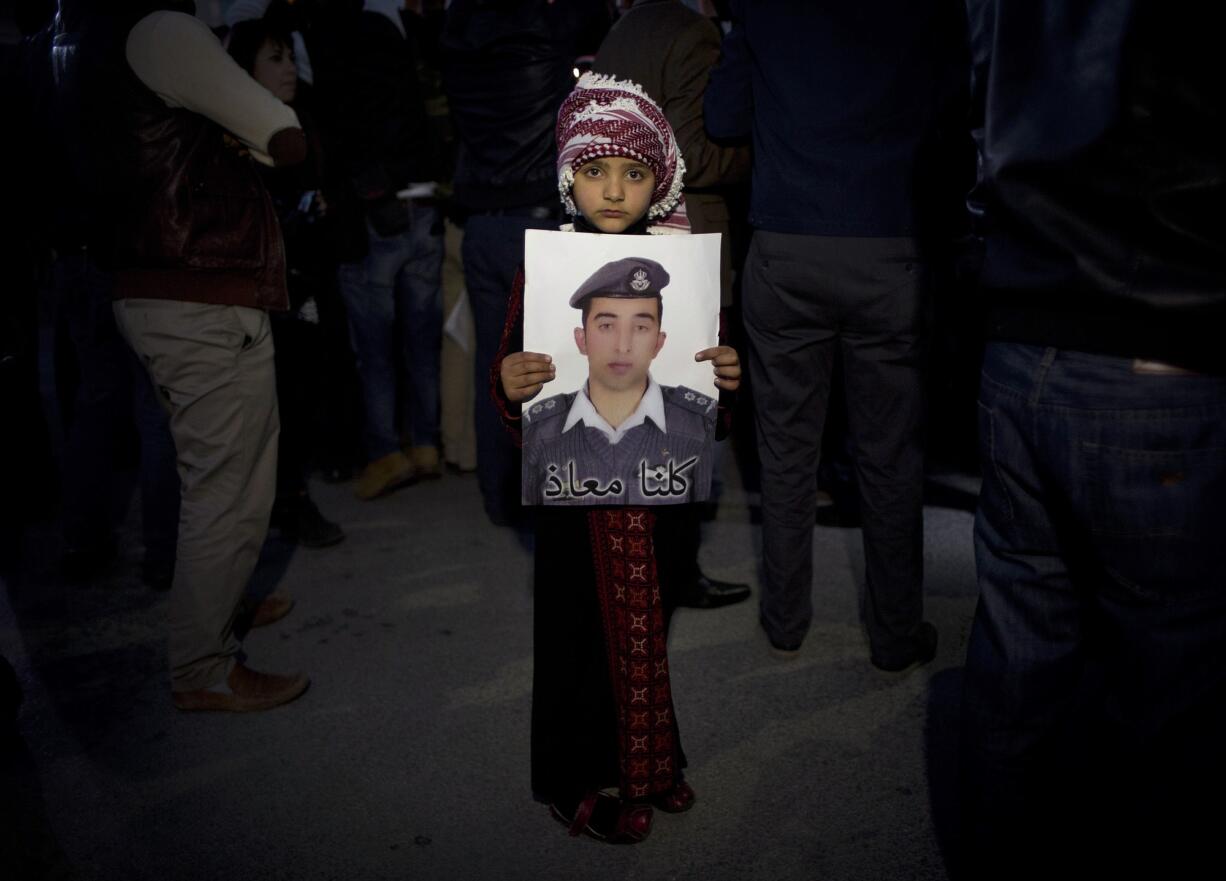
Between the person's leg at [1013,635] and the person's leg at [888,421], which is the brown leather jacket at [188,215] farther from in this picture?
the person's leg at [1013,635]

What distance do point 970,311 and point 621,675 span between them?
288 centimetres

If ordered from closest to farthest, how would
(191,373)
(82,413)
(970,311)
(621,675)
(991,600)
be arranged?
(991,600), (621,675), (191,373), (82,413), (970,311)

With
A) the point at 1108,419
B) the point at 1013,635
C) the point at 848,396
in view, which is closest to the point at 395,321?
the point at 848,396

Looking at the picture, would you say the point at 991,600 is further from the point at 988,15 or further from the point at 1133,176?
the point at 988,15

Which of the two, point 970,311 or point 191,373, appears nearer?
point 191,373

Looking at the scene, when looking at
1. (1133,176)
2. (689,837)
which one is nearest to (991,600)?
(1133,176)

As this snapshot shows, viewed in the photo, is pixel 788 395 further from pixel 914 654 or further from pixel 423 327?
pixel 423 327

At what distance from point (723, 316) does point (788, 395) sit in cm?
79

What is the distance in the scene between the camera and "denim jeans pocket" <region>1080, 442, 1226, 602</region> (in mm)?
1258

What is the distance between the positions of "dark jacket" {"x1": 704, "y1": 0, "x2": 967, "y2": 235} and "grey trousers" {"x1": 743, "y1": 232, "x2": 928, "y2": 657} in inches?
3.7

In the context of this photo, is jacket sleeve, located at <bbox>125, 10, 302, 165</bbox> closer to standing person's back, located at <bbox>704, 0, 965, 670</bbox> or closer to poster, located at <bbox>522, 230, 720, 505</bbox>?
poster, located at <bbox>522, 230, 720, 505</bbox>

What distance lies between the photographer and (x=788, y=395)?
2.71 metres

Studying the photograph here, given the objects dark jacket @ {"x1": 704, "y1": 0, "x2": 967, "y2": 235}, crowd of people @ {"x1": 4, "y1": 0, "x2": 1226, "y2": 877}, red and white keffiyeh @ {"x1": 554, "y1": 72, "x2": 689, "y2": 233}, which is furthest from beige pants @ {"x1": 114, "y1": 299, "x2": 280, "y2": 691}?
dark jacket @ {"x1": 704, "y1": 0, "x2": 967, "y2": 235}

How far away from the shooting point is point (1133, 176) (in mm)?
1186
